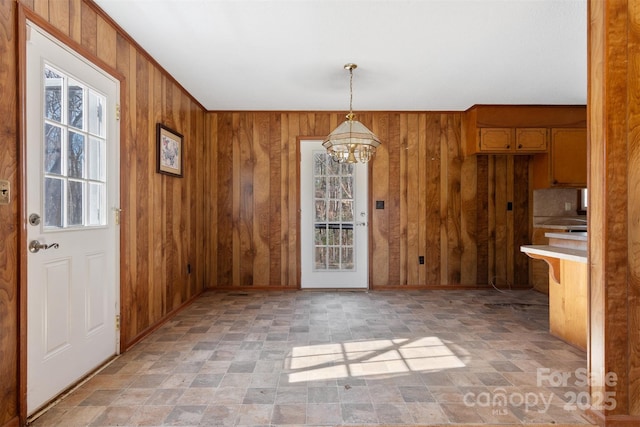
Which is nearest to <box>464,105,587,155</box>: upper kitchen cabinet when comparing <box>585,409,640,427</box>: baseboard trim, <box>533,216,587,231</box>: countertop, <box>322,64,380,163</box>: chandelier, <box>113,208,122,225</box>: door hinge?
<box>533,216,587,231</box>: countertop

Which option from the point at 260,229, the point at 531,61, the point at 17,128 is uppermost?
the point at 531,61

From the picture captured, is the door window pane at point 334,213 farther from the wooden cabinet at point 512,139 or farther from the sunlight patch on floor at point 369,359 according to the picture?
the sunlight patch on floor at point 369,359

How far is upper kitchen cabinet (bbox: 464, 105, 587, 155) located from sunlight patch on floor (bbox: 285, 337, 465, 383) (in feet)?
9.43

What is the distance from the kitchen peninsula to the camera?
266cm

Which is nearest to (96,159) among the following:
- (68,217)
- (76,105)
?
(76,105)

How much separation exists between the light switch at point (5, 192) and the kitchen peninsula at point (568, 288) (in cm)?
339

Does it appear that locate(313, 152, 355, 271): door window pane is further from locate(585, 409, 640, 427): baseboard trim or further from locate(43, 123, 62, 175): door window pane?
locate(585, 409, 640, 427): baseboard trim

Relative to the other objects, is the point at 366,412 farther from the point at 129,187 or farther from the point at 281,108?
the point at 281,108

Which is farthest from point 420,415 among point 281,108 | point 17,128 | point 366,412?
point 281,108

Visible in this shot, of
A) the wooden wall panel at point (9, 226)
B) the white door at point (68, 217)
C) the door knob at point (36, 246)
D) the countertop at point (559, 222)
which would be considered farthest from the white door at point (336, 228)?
the wooden wall panel at point (9, 226)

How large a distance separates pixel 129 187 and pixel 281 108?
2445 mm

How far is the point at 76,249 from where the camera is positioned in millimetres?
2135

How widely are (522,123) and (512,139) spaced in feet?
0.81

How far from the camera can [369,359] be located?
2.50m
